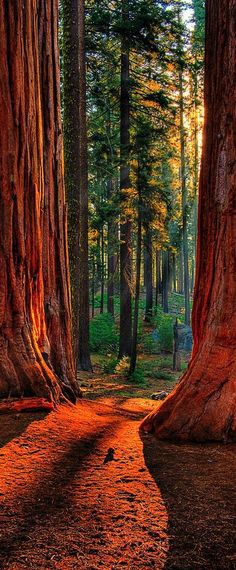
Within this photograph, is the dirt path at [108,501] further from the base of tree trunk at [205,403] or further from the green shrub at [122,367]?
the green shrub at [122,367]

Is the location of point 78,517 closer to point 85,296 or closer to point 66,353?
point 66,353

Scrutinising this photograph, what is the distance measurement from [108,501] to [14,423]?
1.53 meters

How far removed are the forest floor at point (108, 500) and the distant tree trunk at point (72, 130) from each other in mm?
4537

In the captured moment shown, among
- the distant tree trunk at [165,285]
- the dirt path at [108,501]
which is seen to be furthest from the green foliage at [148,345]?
the dirt path at [108,501]

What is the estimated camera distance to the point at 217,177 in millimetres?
4109

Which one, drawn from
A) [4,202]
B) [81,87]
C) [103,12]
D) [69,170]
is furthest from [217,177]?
[103,12]

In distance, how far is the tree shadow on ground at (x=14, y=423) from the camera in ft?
11.5

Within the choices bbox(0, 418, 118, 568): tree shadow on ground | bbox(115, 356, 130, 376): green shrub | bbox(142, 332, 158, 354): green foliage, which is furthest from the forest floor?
bbox(142, 332, 158, 354): green foliage

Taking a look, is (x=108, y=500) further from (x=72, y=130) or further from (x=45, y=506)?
(x=72, y=130)

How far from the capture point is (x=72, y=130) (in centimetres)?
845

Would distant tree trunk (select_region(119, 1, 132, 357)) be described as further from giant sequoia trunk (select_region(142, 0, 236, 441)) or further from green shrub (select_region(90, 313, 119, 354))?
giant sequoia trunk (select_region(142, 0, 236, 441))

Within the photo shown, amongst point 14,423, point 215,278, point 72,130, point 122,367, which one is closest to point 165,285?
point 122,367

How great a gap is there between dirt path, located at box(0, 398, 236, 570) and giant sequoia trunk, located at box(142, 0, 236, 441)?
0.27m

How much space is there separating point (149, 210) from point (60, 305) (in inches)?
347
